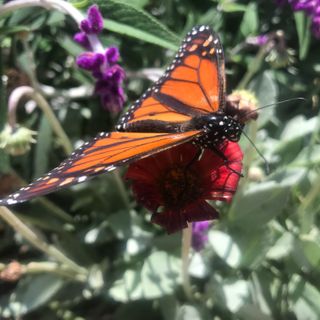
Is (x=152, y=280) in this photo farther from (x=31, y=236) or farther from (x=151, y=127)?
(x=151, y=127)

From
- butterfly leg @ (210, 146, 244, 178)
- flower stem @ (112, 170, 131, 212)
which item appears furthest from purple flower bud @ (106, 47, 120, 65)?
flower stem @ (112, 170, 131, 212)

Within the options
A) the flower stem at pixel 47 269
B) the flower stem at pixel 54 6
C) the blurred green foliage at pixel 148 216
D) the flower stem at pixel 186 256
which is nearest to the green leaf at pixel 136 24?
the blurred green foliage at pixel 148 216

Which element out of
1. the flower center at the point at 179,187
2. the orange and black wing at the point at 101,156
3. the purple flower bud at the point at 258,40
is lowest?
the purple flower bud at the point at 258,40

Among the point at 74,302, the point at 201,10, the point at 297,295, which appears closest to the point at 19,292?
the point at 74,302

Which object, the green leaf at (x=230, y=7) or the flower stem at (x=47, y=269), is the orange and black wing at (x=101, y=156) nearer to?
the flower stem at (x=47, y=269)

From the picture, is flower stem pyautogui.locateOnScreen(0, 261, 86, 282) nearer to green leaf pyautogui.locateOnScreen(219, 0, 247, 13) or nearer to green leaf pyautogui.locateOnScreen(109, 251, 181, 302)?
green leaf pyautogui.locateOnScreen(109, 251, 181, 302)

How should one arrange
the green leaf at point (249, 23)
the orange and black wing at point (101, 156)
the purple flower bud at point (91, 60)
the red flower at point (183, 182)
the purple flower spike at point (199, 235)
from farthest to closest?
the green leaf at point (249, 23) < the purple flower spike at point (199, 235) < the purple flower bud at point (91, 60) < the red flower at point (183, 182) < the orange and black wing at point (101, 156)
